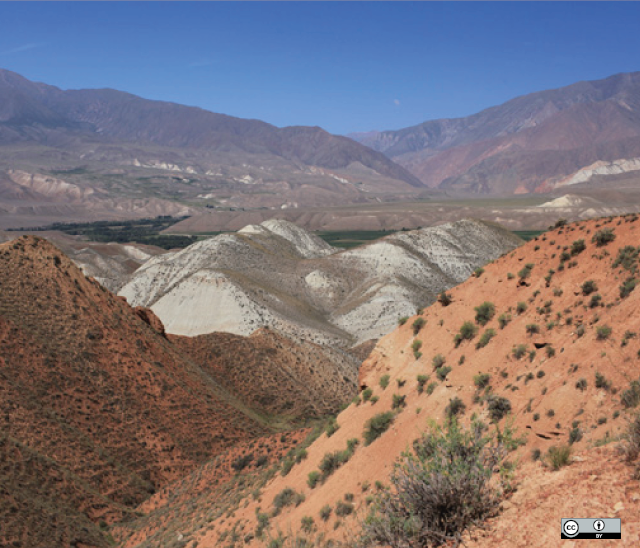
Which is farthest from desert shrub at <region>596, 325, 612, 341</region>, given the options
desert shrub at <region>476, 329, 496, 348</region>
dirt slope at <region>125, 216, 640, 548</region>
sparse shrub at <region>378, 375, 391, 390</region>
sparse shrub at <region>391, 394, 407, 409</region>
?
sparse shrub at <region>378, 375, 391, 390</region>

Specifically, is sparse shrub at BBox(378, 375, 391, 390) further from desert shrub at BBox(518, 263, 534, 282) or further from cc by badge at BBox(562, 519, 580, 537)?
cc by badge at BBox(562, 519, 580, 537)

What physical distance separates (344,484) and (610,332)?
21.5ft

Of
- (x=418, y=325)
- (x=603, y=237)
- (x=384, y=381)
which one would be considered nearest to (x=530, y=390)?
(x=384, y=381)

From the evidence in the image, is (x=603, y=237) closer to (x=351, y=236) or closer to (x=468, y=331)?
(x=468, y=331)

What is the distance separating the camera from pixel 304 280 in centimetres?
7769

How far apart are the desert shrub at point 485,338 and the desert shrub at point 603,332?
3.06 meters

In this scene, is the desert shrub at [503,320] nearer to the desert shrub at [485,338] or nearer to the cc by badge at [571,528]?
the desert shrub at [485,338]

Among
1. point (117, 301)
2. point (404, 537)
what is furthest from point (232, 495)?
point (117, 301)

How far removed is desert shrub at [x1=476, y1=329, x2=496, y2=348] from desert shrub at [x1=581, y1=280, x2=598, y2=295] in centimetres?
236

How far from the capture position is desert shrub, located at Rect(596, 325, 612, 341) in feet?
38.0

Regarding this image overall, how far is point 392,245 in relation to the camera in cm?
8569

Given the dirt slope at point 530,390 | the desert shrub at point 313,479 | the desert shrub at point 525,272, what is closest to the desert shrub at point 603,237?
the dirt slope at point 530,390

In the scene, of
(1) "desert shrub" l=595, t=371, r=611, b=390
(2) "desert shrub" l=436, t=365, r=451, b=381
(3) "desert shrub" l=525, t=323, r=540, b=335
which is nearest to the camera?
(1) "desert shrub" l=595, t=371, r=611, b=390

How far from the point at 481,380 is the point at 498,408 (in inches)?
60.2
